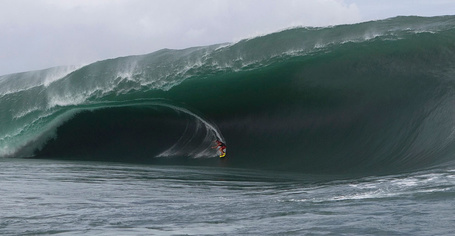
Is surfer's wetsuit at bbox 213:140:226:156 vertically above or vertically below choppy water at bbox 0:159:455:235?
above

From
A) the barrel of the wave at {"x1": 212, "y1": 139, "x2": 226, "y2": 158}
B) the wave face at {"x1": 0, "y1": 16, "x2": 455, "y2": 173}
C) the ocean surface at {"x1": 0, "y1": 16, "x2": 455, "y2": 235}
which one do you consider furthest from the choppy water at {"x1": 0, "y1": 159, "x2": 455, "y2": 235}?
the barrel of the wave at {"x1": 212, "y1": 139, "x2": 226, "y2": 158}

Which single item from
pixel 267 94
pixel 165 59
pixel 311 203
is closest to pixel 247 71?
pixel 267 94

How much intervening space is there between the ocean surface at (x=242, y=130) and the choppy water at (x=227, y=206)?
0.04m

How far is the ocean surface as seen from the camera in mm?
7758

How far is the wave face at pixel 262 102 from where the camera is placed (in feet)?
50.7

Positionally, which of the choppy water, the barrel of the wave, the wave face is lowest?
the choppy water

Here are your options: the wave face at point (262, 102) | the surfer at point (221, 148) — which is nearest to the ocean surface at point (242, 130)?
the wave face at point (262, 102)

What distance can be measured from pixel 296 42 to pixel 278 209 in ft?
38.5

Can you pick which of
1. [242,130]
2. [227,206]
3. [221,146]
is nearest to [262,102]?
[242,130]

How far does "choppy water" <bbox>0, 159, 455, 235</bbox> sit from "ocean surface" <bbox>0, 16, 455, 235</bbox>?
0.13 feet

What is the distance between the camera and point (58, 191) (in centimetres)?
913

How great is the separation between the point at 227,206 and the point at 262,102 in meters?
10.7

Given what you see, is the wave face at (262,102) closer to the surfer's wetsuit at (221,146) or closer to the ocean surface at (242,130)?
the ocean surface at (242,130)

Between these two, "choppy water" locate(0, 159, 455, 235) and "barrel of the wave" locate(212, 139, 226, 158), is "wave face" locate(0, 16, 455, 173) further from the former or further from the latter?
"choppy water" locate(0, 159, 455, 235)
